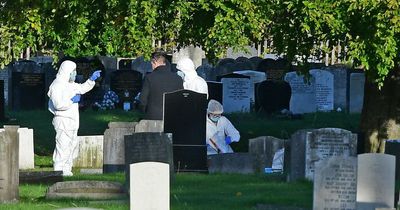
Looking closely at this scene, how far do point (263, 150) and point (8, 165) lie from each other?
6.34 m

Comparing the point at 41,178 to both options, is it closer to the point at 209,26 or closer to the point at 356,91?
the point at 209,26

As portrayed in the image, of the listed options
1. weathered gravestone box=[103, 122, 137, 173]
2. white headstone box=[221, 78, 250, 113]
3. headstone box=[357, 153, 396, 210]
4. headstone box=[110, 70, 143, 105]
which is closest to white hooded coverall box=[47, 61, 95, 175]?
weathered gravestone box=[103, 122, 137, 173]

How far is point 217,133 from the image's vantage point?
68.8 feet

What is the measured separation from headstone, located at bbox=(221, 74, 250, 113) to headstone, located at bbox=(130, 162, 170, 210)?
21406mm

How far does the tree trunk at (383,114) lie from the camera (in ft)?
73.4

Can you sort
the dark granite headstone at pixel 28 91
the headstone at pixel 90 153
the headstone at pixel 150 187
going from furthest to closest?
the dark granite headstone at pixel 28 91, the headstone at pixel 90 153, the headstone at pixel 150 187

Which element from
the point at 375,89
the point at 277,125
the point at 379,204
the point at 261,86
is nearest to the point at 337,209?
the point at 379,204

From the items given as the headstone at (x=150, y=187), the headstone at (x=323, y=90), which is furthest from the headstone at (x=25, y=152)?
the headstone at (x=323, y=90)

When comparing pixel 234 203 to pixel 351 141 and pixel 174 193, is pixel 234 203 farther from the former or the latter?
pixel 351 141

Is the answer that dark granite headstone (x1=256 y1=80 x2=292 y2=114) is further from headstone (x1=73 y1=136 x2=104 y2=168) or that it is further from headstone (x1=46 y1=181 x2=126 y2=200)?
headstone (x1=46 y1=181 x2=126 y2=200)

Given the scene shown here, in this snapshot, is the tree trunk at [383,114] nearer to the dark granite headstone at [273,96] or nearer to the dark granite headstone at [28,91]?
the dark granite headstone at [273,96]

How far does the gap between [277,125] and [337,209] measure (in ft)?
54.7

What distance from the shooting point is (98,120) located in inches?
1224

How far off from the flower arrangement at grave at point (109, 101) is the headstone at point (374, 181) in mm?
21919
